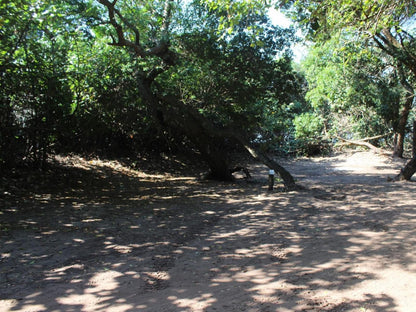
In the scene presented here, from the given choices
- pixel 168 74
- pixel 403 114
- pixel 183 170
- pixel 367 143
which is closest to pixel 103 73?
pixel 168 74

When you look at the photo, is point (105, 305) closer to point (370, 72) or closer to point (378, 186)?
point (378, 186)

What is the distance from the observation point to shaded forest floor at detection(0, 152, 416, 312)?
3.15 metres

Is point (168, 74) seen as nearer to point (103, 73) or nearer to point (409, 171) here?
point (103, 73)

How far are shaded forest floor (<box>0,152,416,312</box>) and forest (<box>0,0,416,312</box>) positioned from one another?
1.1 inches

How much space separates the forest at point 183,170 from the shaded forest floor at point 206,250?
0.03 m

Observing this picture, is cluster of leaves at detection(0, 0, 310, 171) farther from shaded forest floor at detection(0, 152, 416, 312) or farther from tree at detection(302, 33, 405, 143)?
tree at detection(302, 33, 405, 143)

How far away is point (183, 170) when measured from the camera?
13.6 meters

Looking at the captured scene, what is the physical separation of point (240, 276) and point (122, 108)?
30.4 feet

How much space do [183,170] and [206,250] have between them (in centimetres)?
910

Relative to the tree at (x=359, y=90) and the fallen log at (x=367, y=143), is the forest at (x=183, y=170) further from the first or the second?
the fallen log at (x=367, y=143)

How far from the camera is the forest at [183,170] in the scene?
11.4 feet

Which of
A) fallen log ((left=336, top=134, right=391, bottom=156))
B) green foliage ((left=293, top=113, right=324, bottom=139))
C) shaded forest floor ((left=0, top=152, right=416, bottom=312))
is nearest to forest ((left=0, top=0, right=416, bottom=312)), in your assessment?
shaded forest floor ((left=0, top=152, right=416, bottom=312))

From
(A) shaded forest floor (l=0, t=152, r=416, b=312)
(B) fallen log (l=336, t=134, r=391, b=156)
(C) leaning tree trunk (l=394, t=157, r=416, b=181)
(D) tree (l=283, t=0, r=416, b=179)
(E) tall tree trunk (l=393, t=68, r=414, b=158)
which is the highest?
(D) tree (l=283, t=0, r=416, b=179)

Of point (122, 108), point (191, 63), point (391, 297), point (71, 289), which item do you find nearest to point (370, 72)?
point (191, 63)
